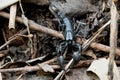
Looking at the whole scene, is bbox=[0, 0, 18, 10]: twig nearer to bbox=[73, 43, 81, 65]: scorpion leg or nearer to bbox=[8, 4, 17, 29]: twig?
bbox=[8, 4, 17, 29]: twig

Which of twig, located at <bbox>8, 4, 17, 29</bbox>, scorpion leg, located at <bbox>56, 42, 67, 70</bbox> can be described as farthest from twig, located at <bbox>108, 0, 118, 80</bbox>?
twig, located at <bbox>8, 4, 17, 29</bbox>

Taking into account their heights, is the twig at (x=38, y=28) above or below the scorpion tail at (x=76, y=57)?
above

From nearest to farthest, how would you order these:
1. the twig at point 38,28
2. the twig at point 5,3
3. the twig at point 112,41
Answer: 1. the twig at point 112,41
2. the twig at point 38,28
3. the twig at point 5,3

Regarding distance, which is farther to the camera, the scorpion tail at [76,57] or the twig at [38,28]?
the twig at [38,28]

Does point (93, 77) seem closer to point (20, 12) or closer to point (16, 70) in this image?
point (16, 70)

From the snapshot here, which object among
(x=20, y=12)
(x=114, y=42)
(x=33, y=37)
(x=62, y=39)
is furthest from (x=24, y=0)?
(x=114, y=42)

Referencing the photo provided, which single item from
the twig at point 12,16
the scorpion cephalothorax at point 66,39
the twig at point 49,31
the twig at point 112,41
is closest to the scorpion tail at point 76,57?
the scorpion cephalothorax at point 66,39

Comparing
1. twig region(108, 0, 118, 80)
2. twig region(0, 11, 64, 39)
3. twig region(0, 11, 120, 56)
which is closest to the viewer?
twig region(108, 0, 118, 80)

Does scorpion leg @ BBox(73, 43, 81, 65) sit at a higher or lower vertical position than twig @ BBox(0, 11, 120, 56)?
lower

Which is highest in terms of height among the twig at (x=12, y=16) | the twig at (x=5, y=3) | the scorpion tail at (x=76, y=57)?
the twig at (x=5, y=3)

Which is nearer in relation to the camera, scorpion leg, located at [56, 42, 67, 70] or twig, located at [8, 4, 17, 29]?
scorpion leg, located at [56, 42, 67, 70]

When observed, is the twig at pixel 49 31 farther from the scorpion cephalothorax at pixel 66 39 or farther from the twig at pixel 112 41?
the twig at pixel 112 41
